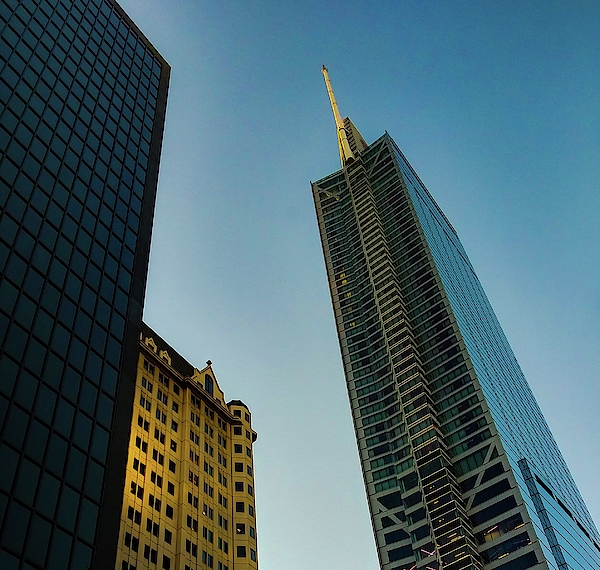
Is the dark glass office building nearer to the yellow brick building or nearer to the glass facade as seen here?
the yellow brick building

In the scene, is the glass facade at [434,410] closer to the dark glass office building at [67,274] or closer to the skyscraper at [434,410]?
the skyscraper at [434,410]

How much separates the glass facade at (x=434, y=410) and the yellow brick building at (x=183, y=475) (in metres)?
35.7

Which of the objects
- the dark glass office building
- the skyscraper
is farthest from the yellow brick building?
the skyscraper

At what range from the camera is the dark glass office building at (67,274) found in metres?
35.8

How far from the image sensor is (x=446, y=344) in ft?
473

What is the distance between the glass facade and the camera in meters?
113

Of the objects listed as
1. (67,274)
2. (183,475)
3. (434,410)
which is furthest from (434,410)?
(67,274)

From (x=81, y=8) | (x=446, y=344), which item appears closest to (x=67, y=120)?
(x=81, y=8)

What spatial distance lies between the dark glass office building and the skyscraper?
79622 millimetres

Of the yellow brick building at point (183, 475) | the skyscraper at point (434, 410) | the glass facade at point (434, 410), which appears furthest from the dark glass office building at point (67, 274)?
the glass facade at point (434, 410)

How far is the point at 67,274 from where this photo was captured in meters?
47.6

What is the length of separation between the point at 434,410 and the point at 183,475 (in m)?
63.6

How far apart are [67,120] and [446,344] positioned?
102 m

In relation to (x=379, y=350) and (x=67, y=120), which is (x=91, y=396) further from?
(x=379, y=350)
